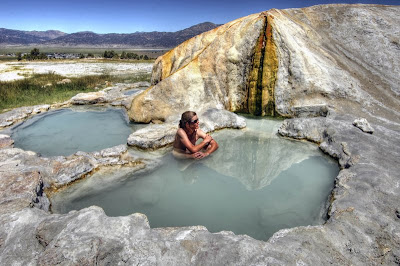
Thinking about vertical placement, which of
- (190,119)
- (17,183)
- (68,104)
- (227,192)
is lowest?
(227,192)

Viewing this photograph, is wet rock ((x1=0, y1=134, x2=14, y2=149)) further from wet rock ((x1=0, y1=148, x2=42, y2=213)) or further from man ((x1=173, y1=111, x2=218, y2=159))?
man ((x1=173, y1=111, x2=218, y2=159))

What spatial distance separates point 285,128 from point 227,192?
3283 mm

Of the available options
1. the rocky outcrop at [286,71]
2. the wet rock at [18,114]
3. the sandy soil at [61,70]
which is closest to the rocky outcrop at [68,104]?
the wet rock at [18,114]

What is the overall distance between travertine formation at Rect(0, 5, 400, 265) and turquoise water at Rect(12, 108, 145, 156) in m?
0.74

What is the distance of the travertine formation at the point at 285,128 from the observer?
8.30 feet

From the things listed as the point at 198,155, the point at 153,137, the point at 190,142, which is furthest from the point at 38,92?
the point at 198,155

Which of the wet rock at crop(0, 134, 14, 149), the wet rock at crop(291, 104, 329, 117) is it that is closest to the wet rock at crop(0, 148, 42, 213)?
the wet rock at crop(0, 134, 14, 149)

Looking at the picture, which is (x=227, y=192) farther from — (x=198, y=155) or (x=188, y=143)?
(x=188, y=143)

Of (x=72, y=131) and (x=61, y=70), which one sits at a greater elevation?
(x=61, y=70)

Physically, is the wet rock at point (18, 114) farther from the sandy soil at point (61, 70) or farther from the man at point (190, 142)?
the sandy soil at point (61, 70)

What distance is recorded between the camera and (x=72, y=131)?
25.3 feet

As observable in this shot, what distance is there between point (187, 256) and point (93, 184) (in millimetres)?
2857

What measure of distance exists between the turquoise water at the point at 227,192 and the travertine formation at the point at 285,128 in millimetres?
408

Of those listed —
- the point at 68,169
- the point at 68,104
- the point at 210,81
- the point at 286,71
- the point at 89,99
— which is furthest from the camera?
the point at 89,99
